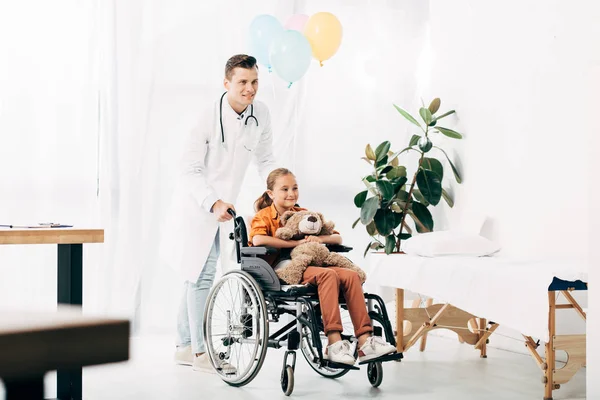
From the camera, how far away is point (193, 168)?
11.9ft

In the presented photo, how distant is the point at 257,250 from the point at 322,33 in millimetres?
1578

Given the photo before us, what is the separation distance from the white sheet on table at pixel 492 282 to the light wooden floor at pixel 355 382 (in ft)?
1.18

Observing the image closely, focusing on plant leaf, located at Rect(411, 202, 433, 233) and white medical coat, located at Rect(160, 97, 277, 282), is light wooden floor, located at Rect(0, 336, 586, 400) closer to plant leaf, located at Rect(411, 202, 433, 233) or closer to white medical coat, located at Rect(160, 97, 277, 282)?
white medical coat, located at Rect(160, 97, 277, 282)

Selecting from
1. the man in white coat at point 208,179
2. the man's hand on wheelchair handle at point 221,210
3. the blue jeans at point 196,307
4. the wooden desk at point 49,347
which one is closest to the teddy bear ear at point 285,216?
the man's hand on wheelchair handle at point 221,210

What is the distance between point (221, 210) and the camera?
11.1 ft

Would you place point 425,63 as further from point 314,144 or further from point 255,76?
point 255,76

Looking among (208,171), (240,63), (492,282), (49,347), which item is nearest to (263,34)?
(240,63)

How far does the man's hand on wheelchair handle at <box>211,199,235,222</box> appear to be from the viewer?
11.1ft

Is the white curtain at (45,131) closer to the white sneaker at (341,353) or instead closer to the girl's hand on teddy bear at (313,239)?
the girl's hand on teddy bear at (313,239)

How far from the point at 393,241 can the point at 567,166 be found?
1.16 meters

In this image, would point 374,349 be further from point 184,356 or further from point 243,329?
point 184,356

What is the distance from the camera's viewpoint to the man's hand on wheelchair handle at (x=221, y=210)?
3387 millimetres

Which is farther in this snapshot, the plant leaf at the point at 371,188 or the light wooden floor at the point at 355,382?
the plant leaf at the point at 371,188

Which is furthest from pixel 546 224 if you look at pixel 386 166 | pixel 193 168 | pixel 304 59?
pixel 193 168
